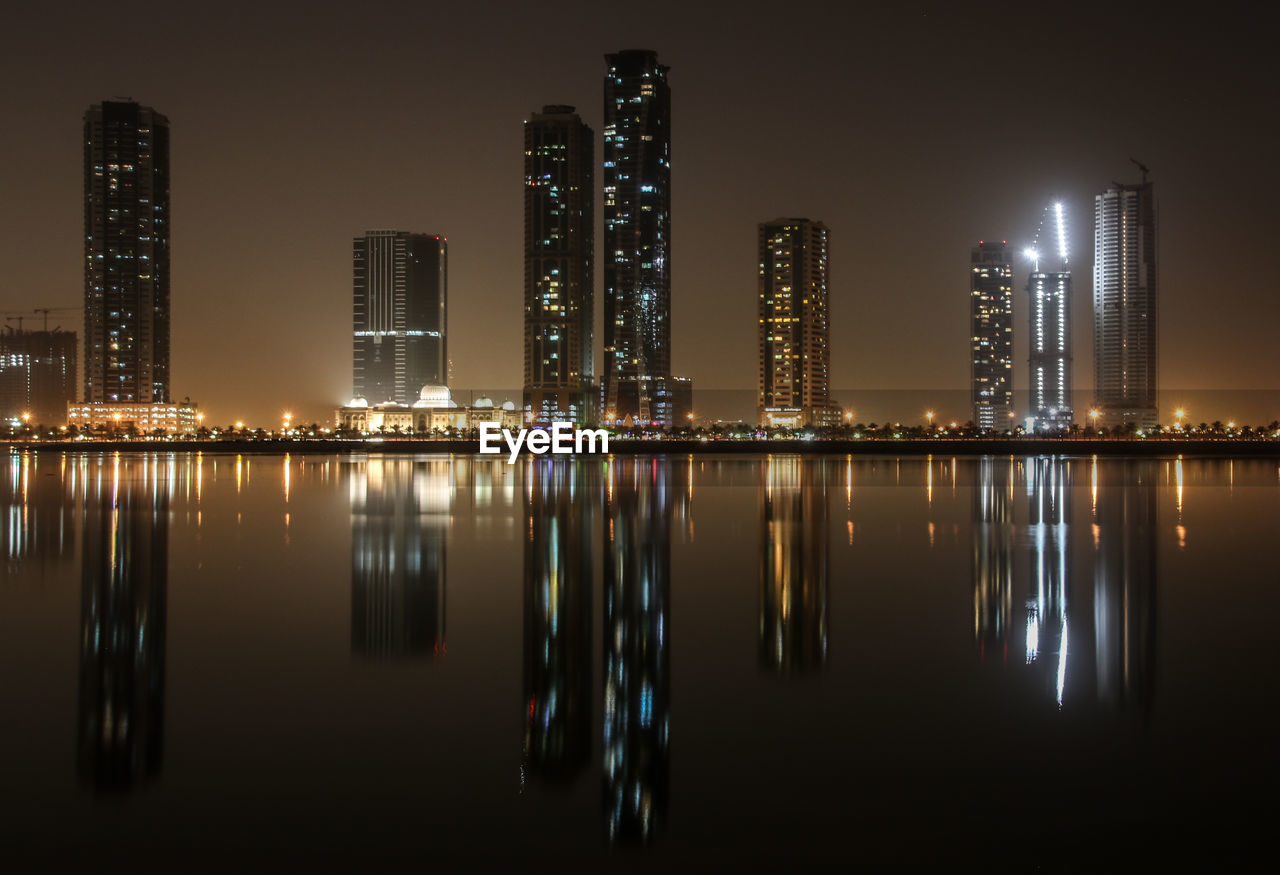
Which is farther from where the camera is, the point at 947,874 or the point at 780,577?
the point at 780,577

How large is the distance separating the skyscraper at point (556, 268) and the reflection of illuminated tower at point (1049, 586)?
513 feet

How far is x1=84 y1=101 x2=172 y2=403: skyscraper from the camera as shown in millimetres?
169750

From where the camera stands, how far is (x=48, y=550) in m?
17.8

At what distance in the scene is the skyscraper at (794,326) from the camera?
188 m

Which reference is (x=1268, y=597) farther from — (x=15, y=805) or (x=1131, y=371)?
(x=1131, y=371)

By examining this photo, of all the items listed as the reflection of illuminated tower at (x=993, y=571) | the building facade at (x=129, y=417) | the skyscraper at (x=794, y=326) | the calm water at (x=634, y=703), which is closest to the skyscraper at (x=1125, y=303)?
the skyscraper at (x=794, y=326)

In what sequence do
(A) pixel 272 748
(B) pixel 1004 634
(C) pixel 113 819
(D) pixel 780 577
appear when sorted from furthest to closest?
1. (D) pixel 780 577
2. (B) pixel 1004 634
3. (A) pixel 272 748
4. (C) pixel 113 819

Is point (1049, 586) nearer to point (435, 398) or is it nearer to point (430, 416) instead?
point (430, 416)

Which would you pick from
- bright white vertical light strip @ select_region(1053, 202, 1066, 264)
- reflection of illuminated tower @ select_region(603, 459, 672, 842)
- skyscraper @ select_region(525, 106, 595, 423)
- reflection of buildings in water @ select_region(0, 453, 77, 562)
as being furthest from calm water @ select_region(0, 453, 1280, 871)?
skyscraper @ select_region(525, 106, 595, 423)

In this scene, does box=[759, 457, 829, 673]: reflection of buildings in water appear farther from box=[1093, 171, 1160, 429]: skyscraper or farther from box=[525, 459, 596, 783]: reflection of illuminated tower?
box=[1093, 171, 1160, 429]: skyscraper

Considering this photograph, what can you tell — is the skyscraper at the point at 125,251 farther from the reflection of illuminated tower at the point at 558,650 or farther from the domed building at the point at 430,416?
the reflection of illuminated tower at the point at 558,650

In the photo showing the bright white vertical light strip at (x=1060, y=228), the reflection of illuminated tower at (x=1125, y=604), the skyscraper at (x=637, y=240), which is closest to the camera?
the reflection of illuminated tower at (x=1125, y=604)

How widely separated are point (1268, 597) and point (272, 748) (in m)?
12.0

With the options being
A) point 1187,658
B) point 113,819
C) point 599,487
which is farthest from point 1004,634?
point 599,487
